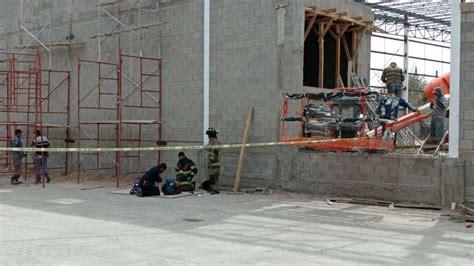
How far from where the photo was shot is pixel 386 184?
39.9 feet

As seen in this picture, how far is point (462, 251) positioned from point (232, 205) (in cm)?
550

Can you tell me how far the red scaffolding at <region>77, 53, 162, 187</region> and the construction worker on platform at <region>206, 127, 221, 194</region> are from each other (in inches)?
92.4

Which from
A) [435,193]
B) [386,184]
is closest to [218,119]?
[386,184]

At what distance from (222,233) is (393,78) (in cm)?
736

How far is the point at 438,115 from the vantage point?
40.9 ft

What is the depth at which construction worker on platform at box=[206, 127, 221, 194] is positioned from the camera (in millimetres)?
14273

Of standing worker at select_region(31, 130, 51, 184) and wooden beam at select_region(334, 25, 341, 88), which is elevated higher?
wooden beam at select_region(334, 25, 341, 88)

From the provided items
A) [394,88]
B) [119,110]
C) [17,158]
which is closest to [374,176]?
[394,88]

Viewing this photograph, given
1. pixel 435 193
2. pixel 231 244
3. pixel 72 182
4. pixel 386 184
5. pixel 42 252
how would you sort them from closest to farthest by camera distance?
1. pixel 42 252
2. pixel 231 244
3. pixel 435 193
4. pixel 386 184
5. pixel 72 182

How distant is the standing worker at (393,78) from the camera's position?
14016 mm

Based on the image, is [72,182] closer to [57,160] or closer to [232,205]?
[57,160]

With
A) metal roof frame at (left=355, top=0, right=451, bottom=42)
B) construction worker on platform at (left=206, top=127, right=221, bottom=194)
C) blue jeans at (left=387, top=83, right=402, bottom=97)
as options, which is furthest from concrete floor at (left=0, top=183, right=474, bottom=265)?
metal roof frame at (left=355, top=0, right=451, bottom=42)

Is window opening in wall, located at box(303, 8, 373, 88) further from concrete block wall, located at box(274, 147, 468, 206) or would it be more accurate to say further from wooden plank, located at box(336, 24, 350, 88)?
concrete block wall, located at box(274, 147, 468, 206)

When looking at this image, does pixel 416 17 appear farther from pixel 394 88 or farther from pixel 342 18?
pixel 394 88
